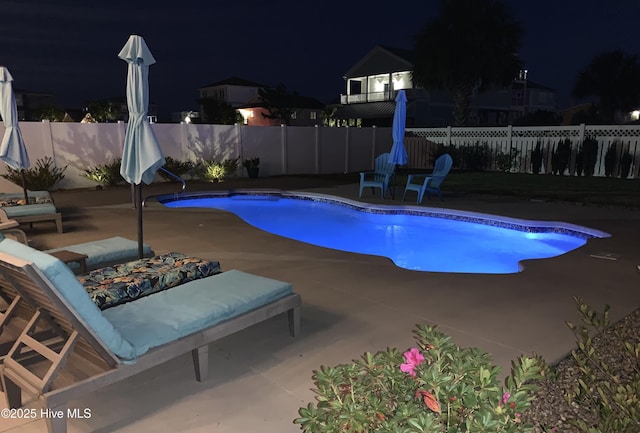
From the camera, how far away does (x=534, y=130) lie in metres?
16.7

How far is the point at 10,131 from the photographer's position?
6.90m

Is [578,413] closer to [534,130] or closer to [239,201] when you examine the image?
[239,201]

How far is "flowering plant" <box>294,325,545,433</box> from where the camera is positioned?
1.46 m

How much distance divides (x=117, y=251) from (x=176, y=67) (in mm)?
73598

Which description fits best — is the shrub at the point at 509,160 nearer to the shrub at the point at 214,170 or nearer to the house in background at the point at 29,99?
Answer: the shrub at the point at 214,170

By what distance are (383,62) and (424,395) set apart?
30.8 meters

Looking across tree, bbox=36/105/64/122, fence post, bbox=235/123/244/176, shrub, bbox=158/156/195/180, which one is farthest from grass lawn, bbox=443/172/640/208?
tree, bbox=36/105/64/122

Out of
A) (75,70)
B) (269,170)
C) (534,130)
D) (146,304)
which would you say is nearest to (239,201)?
(269,170)

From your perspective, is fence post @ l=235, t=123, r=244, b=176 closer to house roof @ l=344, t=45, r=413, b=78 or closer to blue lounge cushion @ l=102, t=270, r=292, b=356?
blue lounge cushion @ l=102, t=270, r=292, b=356

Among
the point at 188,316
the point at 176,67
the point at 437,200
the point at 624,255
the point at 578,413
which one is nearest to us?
the point at 578,413

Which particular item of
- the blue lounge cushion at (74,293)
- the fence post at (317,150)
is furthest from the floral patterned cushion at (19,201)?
the fence post at (317,150)

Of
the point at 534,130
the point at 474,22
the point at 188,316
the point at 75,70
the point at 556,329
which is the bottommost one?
the point at 556,329

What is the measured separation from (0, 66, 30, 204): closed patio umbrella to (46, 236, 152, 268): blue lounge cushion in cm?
330

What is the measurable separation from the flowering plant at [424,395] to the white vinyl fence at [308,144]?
12554mm
